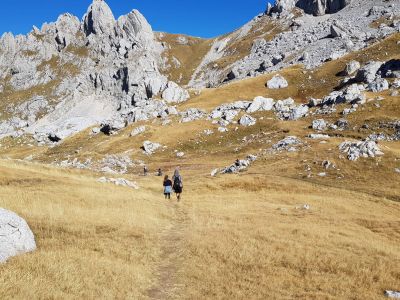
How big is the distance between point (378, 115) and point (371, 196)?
5374 cm

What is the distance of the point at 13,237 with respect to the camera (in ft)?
51.7

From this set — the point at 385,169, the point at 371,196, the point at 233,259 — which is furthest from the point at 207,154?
the point at 233,259

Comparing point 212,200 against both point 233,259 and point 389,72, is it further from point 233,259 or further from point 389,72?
point 389,72

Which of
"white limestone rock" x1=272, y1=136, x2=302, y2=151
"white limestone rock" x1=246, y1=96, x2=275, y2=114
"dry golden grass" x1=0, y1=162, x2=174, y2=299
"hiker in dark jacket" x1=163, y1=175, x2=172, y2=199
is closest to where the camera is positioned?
"dry golden grass" x1=0, y1=162, x2=174, y2=299

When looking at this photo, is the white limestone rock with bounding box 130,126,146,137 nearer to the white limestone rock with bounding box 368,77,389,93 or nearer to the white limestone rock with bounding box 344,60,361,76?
the white limestone rock with bounding box 368,77,389,93

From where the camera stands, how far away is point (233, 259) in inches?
800

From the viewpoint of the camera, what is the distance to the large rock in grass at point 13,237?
15.2 meters

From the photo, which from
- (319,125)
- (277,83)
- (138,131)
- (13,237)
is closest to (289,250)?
(13,237)

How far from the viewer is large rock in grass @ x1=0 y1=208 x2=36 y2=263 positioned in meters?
15.2

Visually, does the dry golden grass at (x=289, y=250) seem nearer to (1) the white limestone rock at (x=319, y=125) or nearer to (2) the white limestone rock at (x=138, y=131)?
(1) the white limestone rock at (x=319, y=125)

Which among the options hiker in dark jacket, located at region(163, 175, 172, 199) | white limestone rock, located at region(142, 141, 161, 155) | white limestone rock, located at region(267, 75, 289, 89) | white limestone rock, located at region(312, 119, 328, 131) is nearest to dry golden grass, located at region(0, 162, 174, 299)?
hiker in dark jacket, located at region(163, 175, 172, 199)

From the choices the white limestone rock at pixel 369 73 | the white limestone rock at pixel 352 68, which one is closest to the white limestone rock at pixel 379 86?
the white limestone rock at pixel 369 73

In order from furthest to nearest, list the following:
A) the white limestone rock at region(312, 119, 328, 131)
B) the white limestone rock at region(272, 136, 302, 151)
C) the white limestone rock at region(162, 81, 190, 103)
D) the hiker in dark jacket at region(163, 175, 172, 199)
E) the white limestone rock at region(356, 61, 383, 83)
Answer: the white limestone rock at region(162, 81, 190, 103), the white limestone rock at region(356, 61, 383, 83), the white limestone rock at region(312, 119, 328, 131), the white limestone rock at region(272, 136, 302, 151), the hiker in dark jacket at region(163, 175, 172, 199)

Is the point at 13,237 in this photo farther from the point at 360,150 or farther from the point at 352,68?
the point at 352,68
